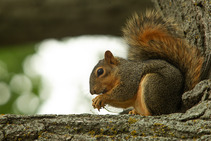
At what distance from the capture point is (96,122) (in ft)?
4.65

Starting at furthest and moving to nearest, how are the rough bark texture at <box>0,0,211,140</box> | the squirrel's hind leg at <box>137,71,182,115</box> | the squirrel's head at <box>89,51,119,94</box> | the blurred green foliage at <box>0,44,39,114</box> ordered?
the blurred green foliage at <box>0,44,39,114</box>, the squirrel's head at <box>89,51,119,94</box>, the squirrel's hind leg at <box>137,71,182,115</box>, the rough bark texture at <box>0,0,211,140</box>

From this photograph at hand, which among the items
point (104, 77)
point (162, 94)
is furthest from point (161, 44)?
point (104, 77)

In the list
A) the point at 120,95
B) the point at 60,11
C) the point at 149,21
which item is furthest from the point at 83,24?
the point at 120,95

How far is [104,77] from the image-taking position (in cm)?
226

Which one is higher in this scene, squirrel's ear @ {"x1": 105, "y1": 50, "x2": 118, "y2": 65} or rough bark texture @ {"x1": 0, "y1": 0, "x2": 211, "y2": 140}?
squirrel's ear @ {"x1": 105, "y1": 50, "x2": 118, "y2": 65}

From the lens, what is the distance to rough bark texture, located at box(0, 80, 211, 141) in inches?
52.7

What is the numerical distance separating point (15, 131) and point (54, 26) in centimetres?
131

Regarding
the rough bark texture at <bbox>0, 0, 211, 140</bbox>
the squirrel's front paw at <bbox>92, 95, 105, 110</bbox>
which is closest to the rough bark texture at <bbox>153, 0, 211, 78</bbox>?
the rough bark texture at <bbox>0, 0, 211, 140</bbox>

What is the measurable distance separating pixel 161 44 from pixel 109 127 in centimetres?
85

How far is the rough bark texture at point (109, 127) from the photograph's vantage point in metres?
1.34

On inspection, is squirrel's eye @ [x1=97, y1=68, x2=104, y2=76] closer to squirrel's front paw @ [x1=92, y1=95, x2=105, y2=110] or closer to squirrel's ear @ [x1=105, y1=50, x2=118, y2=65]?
squirrel's ear @ [x1=105, y1=50, x2=118, y2=65]

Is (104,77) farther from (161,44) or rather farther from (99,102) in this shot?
(161,44)

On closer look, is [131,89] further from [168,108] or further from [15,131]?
[15,131]

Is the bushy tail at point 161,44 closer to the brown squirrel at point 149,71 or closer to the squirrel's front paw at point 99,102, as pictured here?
the brown squirrel at point 149,71
